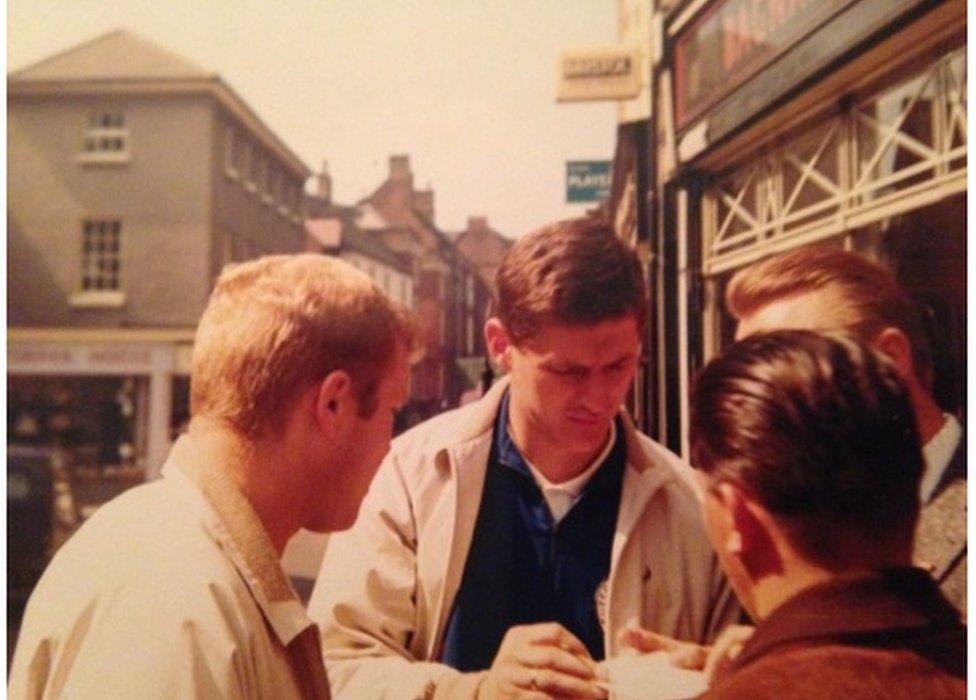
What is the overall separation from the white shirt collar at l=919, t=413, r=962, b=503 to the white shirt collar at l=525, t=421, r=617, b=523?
1.11 feet

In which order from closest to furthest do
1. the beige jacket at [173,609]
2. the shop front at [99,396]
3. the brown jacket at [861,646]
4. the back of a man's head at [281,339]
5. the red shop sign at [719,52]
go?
the brown jacket at [861,646] < the beige jacket at [173,609] < the back of a man's head at [281,339] < the red shop sign at [719,52] < the shop front at [99,396]

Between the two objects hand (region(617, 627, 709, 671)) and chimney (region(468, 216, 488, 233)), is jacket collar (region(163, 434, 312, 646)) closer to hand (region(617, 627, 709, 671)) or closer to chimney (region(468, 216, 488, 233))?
hand (region(617, 627, 709, 671))

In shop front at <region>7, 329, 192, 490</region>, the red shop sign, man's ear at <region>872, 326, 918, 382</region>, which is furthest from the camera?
shop front at <region>7, 329, 192, 490</region>

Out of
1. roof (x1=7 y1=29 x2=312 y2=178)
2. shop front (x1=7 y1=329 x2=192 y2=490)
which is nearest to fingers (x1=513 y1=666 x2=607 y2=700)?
shop front (x1=7 y1=329 x2=192 y2=490)

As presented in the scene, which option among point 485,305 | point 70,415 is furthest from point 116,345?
point 485,305

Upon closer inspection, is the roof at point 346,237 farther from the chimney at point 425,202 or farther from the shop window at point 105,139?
the shop window at point 105,139

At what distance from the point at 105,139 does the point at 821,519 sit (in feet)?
3.69

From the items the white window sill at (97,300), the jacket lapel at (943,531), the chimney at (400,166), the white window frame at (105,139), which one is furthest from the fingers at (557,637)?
the white window frame at (105,139)

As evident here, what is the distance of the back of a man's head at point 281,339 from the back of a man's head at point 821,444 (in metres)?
0.36

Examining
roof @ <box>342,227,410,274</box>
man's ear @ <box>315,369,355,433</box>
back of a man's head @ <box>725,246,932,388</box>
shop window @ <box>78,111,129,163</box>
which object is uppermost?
shop window @ <box>78,111,129,163</box>

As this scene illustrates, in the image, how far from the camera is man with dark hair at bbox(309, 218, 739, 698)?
0.99 meters

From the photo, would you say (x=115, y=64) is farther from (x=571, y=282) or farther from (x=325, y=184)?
(x=571, y=282)

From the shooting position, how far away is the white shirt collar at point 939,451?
3.07 ft

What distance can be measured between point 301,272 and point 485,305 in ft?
0.82
